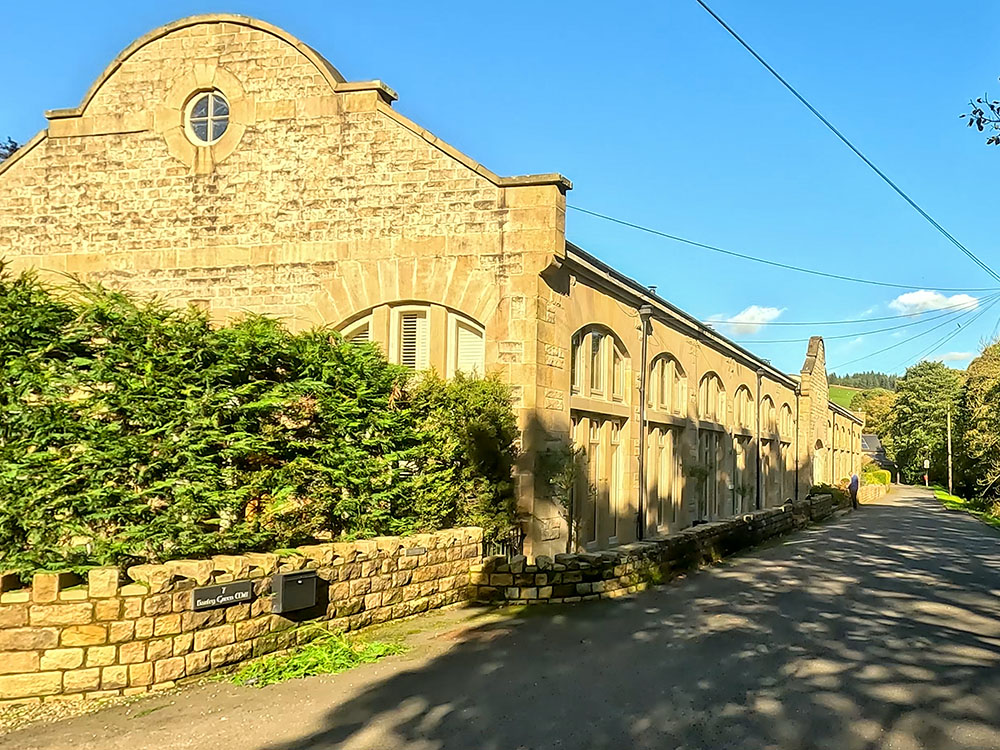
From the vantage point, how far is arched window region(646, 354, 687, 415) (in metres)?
20.8

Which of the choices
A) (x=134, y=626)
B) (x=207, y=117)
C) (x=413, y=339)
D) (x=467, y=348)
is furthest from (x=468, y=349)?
(x=134, y=626)

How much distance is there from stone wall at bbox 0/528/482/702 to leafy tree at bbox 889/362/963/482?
8622 centimetres

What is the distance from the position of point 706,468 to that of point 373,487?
16.3 metres

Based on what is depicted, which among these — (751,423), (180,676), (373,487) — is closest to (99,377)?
(180,676)

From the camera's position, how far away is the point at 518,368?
14.4 m

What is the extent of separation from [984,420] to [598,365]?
4124cm

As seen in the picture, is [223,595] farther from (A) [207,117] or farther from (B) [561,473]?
(A) [207,117]

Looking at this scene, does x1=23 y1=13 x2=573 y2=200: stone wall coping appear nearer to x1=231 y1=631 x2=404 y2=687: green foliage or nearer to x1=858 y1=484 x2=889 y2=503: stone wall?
x1=231 y1=631 x2=404 y2=687: green foliage

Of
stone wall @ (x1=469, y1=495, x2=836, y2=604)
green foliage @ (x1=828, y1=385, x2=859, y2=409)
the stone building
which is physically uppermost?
green foliage @ (x1=828, y1=385, x2=859, y2=409)

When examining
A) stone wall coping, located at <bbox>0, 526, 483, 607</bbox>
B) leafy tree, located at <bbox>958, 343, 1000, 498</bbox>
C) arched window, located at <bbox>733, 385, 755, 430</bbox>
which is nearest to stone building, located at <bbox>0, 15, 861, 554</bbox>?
stone wall coping, located at <bbox>0, 526, 483, 607</bbox>

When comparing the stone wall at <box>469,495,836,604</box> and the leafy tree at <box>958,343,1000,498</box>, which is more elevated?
the leafy tree at <box>958,343,1000,498</box>

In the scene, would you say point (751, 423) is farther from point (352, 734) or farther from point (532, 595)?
point (352, 734)

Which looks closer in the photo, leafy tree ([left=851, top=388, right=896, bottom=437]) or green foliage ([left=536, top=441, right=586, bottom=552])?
green foliage ([left=536, top=441, right=586, bottom=552])

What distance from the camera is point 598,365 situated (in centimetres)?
1772
